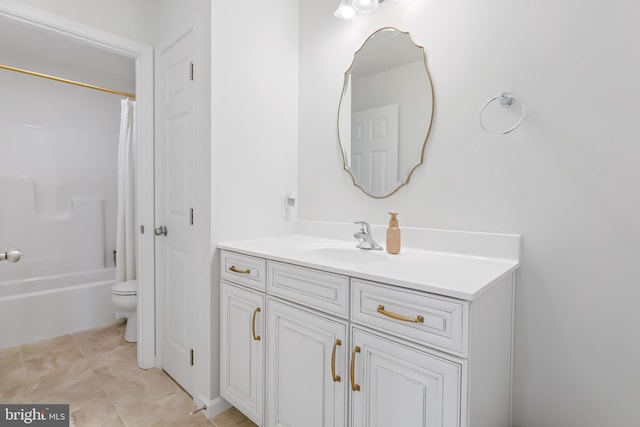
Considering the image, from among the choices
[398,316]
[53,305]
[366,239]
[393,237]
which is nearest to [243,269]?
[366,239]

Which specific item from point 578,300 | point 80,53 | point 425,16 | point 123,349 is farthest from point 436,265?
point 80,53

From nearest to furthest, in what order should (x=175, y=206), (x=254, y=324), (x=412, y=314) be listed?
1. (x=412, y=314)
2. (x=254, y=324)
3. (x=175, y=206)

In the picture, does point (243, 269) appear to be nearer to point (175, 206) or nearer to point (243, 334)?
point (243, 334)

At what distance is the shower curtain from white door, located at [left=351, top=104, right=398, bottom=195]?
6.31 feet

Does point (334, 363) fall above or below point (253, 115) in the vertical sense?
below

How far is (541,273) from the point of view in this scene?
1189mm

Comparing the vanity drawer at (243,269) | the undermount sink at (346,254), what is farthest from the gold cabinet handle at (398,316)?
the vanity drawer at (243,269)

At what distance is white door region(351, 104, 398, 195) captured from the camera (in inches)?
62.9

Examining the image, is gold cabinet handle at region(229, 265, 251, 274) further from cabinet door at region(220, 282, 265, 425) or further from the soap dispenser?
the soap dispenser

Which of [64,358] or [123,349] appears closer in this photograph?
[64,358]

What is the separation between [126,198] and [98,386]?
4.50 feet

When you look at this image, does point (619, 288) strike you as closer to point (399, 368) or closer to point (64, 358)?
point (399, 368)

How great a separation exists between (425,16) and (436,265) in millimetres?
1157

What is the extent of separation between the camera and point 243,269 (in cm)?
148
